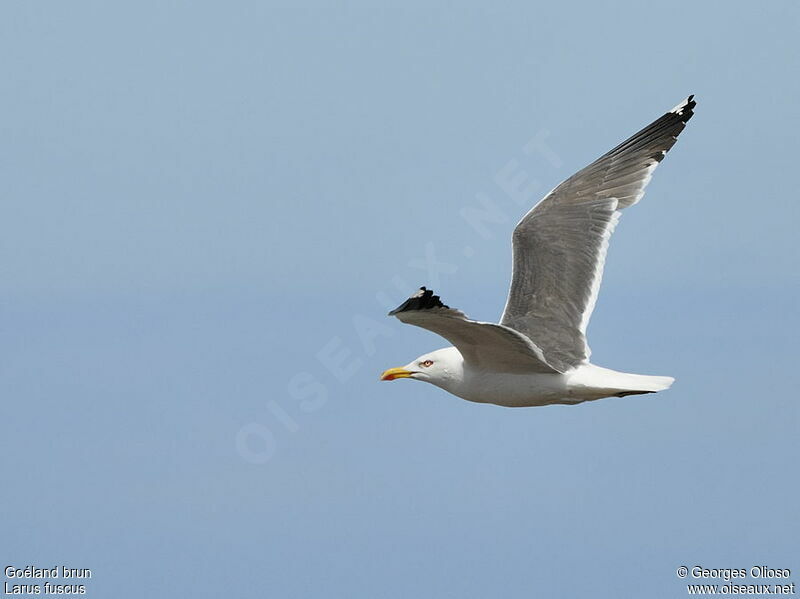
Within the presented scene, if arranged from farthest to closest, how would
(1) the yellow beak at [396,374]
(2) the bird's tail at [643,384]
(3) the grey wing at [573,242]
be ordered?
(3) the grey wing at [573,242]
(1) the yellow beak at [396,374]
(2) the bird's tail at [643,384]

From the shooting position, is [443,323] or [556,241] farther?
[556,241]

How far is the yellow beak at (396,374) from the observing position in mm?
11461

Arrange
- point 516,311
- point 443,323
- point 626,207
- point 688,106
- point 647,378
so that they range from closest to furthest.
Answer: point 443,323 → point 647,378 → point 516,311 → point 626,207 → point 688,106

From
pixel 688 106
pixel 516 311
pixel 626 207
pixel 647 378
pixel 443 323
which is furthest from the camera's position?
pixel 688 106

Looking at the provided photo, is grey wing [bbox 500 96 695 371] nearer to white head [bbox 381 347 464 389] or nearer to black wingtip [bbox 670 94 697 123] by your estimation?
black wingtip [bbox 670 94 697 123]

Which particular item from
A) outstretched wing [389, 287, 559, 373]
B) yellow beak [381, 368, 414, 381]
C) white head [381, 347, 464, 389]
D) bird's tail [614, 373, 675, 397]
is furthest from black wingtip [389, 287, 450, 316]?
bird's tail [614, 373, 675, 397]

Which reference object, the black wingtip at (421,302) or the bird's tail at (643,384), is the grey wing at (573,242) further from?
the black wingtip at (421,302)

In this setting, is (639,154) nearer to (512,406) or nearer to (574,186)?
(574,186)

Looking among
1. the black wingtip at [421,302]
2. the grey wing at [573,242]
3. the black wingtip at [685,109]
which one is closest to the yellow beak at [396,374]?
the grey wing at [573,242]

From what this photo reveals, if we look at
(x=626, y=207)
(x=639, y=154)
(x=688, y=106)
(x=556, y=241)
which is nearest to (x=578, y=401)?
(x=556, y=241)

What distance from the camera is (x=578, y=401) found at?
1127 centimetres

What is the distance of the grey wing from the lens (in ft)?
39.2

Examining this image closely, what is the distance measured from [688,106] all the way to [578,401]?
15.8 feet

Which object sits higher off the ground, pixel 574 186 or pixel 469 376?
pixel 574 186
